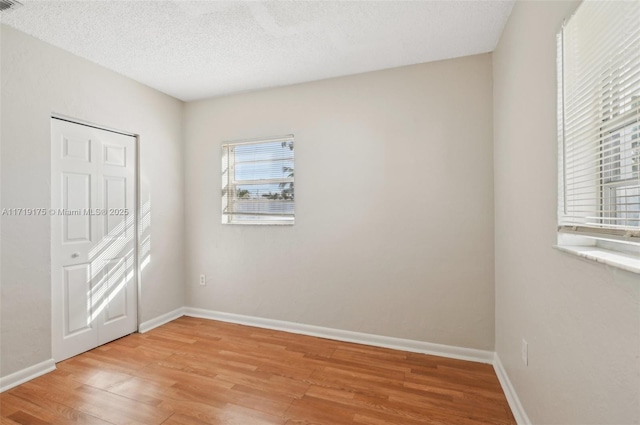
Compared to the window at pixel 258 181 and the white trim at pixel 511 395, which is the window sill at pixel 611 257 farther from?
the window at pixel 258 181

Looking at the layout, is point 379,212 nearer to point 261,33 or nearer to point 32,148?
point 261,33

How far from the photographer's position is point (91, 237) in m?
2.78

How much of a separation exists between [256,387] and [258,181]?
6.79ft

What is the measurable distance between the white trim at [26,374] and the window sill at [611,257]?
11.6ft

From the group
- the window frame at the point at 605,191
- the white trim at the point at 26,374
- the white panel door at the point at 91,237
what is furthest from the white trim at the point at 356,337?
the window frame at the point at 605,191

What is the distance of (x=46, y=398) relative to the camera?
6.66 feet

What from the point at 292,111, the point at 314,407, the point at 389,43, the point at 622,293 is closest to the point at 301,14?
the point at 389,43

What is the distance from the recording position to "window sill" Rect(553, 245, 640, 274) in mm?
829

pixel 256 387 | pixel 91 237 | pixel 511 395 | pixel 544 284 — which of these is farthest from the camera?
pixel 91 237

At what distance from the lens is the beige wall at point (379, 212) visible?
2562 millimetres

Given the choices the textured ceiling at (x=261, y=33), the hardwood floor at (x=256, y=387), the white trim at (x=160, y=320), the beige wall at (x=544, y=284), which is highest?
the textured ceiling at (x=261, y=33)

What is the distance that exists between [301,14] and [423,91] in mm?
1294

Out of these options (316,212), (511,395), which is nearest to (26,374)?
(316,212)

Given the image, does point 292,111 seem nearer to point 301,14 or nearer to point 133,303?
point 301,14
